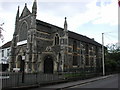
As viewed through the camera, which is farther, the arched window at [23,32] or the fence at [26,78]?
the arched window at [23,32]

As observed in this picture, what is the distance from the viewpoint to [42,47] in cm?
3891

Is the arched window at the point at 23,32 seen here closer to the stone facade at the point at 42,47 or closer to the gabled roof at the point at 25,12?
the stone facade at the point at 42,47

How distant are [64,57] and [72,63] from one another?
499 centimetres

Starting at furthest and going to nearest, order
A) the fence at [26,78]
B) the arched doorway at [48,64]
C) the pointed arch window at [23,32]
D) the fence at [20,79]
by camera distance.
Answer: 1. the pointed arch window at [23,32]
2. the arched doorway at [48,64]
3. the fence at [26,78]
4. the fence at [20,79]

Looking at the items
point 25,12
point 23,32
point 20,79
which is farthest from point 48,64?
point 20,79

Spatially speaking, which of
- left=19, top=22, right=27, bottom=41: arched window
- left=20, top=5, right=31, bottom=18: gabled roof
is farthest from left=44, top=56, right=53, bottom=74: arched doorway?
left=20, top=5, right=31, bottom=18: gabled roof

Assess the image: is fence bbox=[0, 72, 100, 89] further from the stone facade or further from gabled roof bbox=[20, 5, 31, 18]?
gabled roof bbox=[20, 5, 31, 18]

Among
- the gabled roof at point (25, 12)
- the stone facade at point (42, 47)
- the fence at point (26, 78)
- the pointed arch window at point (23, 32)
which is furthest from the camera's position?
the gabled roof at point (25, 12)

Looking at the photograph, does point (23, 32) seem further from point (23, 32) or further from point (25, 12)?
point (25, 12)

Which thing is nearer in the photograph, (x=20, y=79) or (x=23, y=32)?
(x=20, y=79)

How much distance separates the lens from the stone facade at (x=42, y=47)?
37062 millimetres

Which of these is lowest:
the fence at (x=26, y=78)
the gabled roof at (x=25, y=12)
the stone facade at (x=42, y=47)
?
the fence at (x=26, y=78)

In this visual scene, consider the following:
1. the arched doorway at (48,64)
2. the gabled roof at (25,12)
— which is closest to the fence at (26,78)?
the arched doorway at (48,64)

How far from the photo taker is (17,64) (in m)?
42.6
